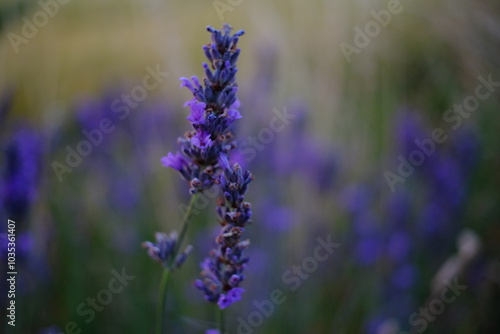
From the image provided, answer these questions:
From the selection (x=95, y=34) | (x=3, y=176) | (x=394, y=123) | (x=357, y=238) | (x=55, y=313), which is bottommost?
(x=55, y=313)

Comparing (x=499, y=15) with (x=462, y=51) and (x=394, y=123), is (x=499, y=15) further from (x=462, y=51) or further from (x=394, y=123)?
(x=394, y=123)

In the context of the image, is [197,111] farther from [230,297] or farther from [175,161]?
[230,297]

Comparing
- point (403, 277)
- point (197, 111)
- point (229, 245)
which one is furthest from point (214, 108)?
point (403, 277)

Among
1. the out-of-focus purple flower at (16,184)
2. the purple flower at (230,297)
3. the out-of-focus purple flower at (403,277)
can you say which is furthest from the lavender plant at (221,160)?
the out-of-focus purple flower at (403,277)

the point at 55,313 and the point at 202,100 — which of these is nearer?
the point at 202,100

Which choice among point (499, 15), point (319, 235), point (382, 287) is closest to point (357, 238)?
point (319, 235)

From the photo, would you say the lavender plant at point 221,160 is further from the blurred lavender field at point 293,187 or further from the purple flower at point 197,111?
the blurred lavender field at point 293,187

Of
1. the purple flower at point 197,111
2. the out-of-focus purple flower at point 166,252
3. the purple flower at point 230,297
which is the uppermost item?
the purple flower at point 197,111

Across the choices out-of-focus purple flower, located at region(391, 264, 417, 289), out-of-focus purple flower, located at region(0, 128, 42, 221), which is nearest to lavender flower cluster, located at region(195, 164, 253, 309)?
out-of-focus purple flower, located at region(0, 128, 42, 221)

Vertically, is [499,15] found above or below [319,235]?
above
